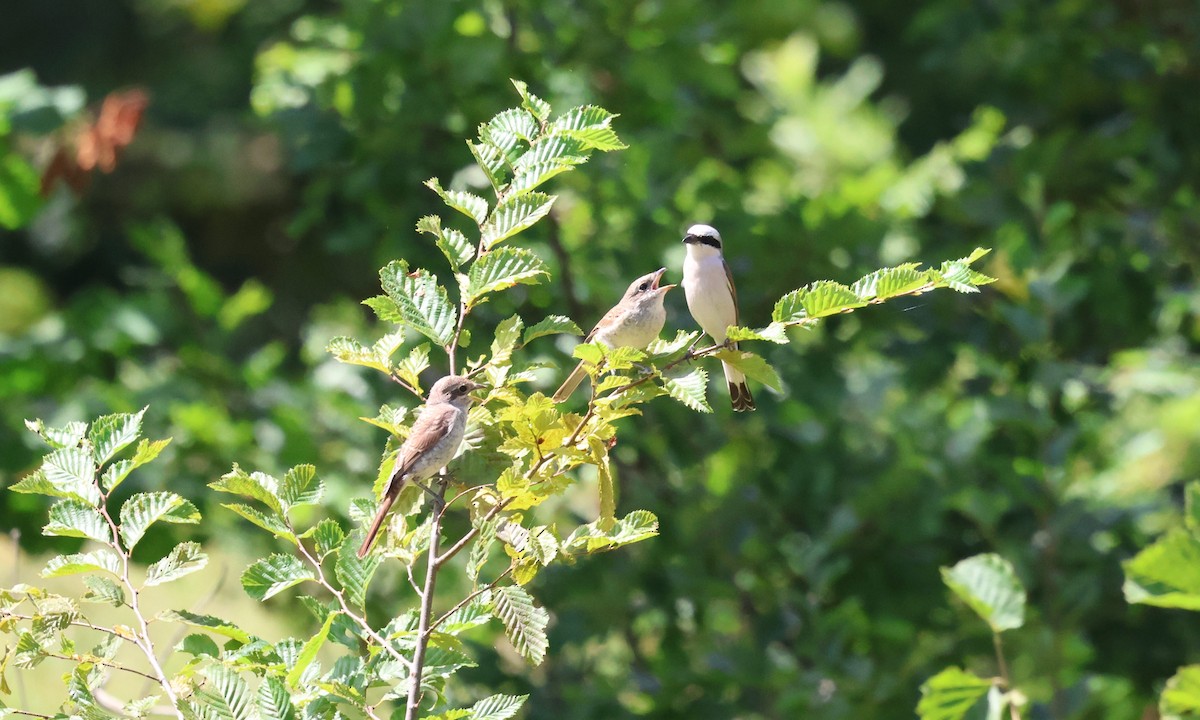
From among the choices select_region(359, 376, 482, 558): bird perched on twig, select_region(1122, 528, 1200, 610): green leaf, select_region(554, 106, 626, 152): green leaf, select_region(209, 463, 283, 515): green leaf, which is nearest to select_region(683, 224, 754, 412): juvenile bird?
select_region(1122, 528, 1200, 610): green leaf

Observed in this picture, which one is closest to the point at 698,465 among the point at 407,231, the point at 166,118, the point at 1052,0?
the point at 407,231

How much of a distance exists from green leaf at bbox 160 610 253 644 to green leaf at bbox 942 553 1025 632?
1.24 m

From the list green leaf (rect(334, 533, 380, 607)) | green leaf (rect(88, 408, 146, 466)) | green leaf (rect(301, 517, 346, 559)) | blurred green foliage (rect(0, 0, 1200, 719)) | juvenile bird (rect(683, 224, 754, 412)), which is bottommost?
blurred green foliage (rect(0, 0, 1200, 719))

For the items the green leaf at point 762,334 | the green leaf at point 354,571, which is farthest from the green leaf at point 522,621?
the green leaf at point 762,334

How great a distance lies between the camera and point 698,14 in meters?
4.02

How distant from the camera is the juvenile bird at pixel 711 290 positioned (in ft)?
9.29

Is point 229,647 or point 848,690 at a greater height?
point 229,647

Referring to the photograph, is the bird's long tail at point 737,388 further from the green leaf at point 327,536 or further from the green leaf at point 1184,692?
the green leaf at point 327,536

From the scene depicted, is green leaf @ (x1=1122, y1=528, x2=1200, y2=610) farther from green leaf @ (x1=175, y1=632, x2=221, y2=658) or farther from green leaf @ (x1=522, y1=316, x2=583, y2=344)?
green leaf @ (x1=175, y1=632, x2=221, y2=658)

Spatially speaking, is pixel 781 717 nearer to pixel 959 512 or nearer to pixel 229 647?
pixel 959 512

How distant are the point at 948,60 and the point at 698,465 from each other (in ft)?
6.58

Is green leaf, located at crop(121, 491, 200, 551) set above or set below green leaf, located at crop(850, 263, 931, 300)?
below

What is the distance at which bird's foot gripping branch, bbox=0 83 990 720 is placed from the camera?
1528mm

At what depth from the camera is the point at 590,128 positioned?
160cm
